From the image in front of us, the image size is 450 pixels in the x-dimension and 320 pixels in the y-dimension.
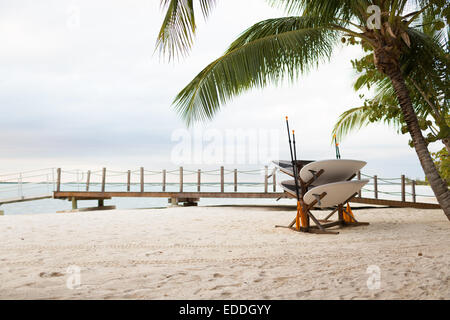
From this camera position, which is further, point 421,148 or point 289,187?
point 289,187

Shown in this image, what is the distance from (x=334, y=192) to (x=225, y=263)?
2.35m

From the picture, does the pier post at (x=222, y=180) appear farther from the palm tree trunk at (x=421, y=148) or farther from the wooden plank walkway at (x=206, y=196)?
the palm tree trunk at (x=421, y=148)

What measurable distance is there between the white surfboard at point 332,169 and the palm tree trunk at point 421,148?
0.96 metres

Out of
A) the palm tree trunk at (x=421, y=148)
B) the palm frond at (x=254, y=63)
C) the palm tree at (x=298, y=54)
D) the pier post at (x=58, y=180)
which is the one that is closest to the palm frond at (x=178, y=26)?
the palm tree at (x=298, y=54)

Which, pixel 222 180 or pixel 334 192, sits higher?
pixel 222 180

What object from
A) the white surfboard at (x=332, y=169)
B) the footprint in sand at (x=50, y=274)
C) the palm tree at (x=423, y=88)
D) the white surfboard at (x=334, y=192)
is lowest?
the footprint in sand at (x=50, y=274)

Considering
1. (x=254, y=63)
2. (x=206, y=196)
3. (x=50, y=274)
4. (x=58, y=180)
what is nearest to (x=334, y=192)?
(x=254, y=63)

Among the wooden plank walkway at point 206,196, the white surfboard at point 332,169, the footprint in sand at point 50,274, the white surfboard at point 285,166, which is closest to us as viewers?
the footprint in sand at point 50,274

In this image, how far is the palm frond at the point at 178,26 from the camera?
433 cm

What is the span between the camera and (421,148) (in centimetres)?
514

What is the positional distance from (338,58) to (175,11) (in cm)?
316

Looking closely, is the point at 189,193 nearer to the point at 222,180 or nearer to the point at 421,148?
the point at 222,180

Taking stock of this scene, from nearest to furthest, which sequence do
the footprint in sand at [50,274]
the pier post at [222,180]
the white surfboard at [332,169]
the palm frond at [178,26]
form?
1. the footprint in sand at [50,274]
2. the palm frond at [178,26]
3. the white surfboard at [332,169]
4. the pier post at [222,180]

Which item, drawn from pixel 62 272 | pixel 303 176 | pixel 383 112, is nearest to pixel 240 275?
pixel 62 272
